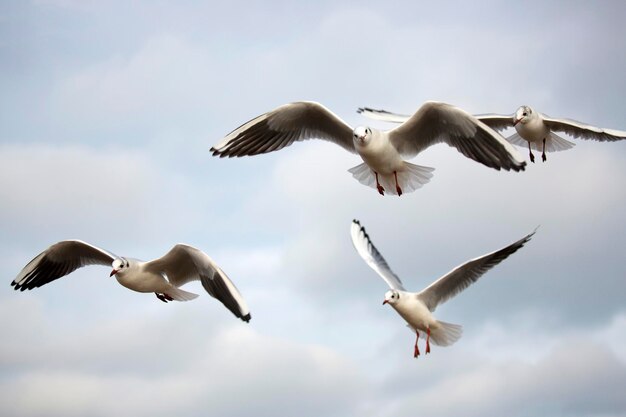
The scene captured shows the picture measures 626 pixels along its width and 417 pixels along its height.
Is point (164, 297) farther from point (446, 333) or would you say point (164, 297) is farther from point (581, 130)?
point (581, 130)

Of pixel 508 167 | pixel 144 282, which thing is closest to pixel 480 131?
pixel 508 167

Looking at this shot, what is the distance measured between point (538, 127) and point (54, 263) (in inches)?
276

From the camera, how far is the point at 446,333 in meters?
16.0

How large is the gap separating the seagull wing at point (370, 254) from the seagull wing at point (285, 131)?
2249 millimetres

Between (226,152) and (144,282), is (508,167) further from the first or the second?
(144,282)

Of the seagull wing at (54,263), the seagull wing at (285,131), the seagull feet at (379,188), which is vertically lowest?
the seagull wing at (54,263)

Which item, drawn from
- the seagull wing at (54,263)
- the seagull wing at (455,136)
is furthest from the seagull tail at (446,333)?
the seagull wing at (54,263)

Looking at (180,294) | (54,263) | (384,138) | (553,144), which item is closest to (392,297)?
(384,138)

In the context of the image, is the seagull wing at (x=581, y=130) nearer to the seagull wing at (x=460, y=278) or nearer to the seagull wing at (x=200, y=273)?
the seagull wing at (x=460, y=278)

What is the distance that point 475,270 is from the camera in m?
15.6

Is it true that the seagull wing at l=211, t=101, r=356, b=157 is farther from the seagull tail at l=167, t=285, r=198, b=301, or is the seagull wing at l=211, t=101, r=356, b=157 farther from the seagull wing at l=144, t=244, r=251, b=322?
the seagull tail at l=167, t=285, r=198, b=301

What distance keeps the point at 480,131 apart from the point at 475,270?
2.35 meters

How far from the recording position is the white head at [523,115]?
57.2ft

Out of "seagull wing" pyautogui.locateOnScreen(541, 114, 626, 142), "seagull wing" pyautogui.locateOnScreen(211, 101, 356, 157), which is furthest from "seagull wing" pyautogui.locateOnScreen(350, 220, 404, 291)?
"seagull wing" pyautogui.locateOnScreen(541, 114, 626, 142)
